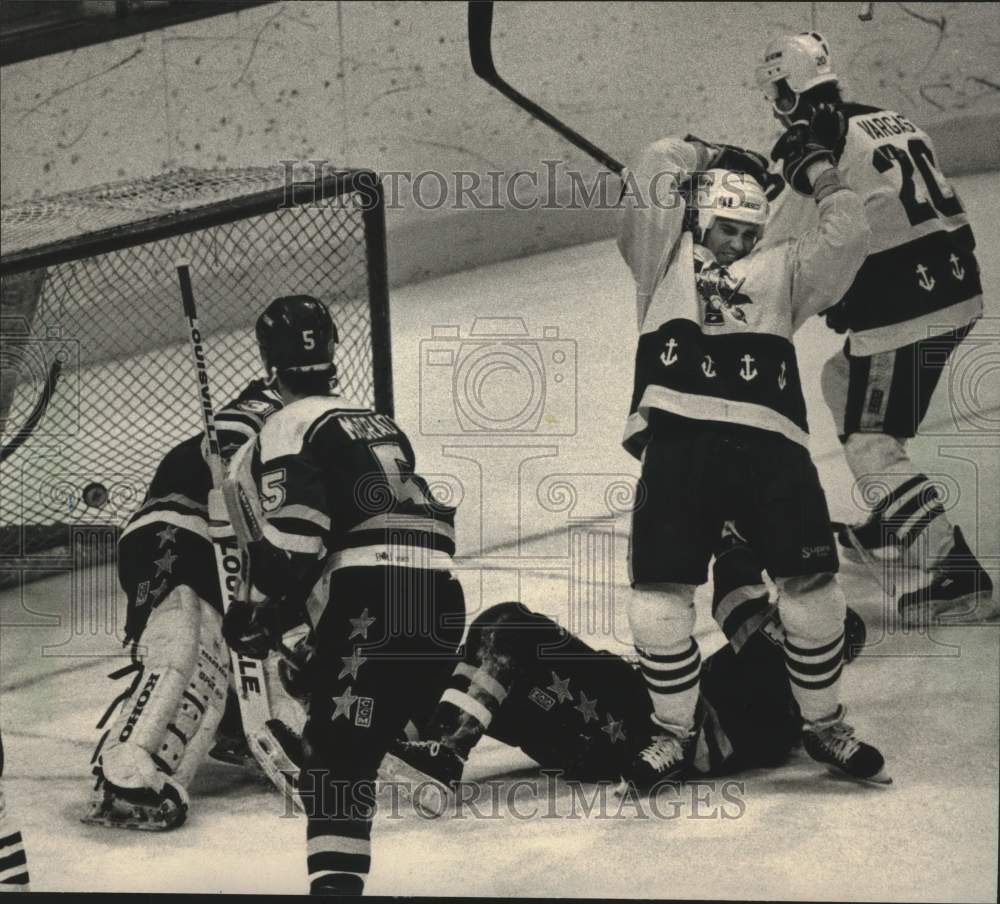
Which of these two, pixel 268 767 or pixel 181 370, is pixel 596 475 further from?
pixel 181 370

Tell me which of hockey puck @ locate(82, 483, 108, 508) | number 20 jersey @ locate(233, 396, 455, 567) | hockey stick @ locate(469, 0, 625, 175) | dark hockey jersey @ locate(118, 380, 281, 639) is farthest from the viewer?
hockey stick @ locate(469, 0, 625, 175)

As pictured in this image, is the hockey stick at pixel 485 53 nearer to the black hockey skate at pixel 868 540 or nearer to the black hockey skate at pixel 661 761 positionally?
the black hockey skate at pixel 868 540

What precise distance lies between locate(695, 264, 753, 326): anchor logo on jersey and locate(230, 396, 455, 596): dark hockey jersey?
570 millimetres

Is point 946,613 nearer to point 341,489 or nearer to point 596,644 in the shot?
point 596,644

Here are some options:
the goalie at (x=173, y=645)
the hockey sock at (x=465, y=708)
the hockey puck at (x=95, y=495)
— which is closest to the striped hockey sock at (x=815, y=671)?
the hockey sock at (x=465, y=708)

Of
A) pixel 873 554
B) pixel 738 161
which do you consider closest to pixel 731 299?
pixel 738 161

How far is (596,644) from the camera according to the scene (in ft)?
12.3

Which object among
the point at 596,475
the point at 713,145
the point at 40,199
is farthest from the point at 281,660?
the point at 40,199

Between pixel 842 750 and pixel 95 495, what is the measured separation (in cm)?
147

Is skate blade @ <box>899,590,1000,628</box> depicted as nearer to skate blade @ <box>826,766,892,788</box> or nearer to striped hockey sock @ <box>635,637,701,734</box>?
skate blade @ <box>826,766,892,788</box>

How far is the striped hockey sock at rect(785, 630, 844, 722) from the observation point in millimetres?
3562

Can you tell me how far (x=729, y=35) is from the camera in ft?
18.6

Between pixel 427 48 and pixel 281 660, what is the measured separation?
9.38 ft

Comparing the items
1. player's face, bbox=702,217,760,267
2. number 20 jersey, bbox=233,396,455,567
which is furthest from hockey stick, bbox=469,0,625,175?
number 20 jersey, bbox=233,396,455,567
